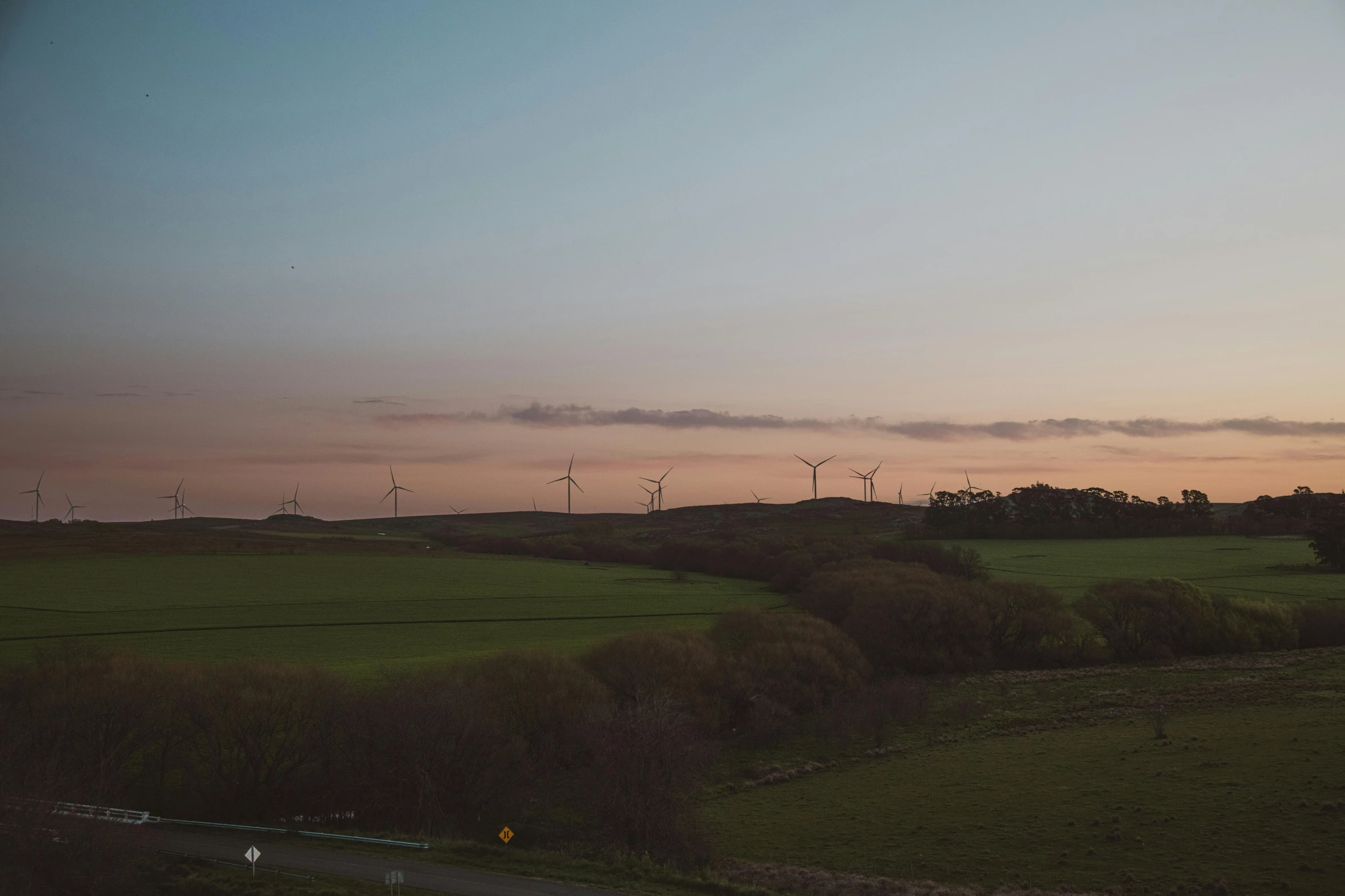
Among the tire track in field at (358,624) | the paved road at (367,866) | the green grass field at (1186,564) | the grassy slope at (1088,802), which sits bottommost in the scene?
the grassy slope at (1088,802)

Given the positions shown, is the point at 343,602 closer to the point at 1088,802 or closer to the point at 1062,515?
the point at 1088,802

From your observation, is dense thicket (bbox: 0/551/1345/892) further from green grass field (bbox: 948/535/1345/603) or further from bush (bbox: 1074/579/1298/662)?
green grass field (bbox: 948/535/1345/603)

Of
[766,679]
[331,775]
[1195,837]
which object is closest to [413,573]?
[766,679]

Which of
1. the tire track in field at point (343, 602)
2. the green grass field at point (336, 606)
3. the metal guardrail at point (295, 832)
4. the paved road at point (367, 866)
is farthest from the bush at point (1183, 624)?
the metal guardrail at point (295, 832)

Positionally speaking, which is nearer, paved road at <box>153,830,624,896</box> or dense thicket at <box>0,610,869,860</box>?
paved road at <box>153,830,624,896</box>

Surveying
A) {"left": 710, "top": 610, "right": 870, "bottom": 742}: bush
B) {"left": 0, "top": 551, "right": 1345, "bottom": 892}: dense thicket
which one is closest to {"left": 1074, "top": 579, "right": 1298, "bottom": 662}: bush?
{"left": 710, "top": 610, "right": 870, "bottom": 742}: bush

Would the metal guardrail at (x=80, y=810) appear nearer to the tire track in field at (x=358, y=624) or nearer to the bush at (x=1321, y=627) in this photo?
the tire track in field at (x=358, y=624)
